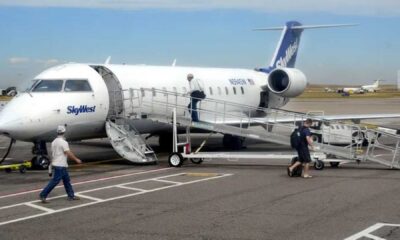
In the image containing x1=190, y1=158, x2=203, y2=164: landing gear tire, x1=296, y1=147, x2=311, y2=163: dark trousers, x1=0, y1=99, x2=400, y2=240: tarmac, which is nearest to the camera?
x1=0, y1=99, x2=400, y2=240: tarmac

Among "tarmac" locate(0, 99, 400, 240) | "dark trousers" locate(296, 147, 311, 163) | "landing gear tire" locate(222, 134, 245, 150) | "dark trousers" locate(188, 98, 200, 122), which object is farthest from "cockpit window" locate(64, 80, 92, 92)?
"landing gear tire" locate(222, 134, 245, 150)

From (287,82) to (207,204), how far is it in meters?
15.4

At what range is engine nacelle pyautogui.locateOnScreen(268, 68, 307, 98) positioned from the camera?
1032 inches

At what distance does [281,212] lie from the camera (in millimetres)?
10672

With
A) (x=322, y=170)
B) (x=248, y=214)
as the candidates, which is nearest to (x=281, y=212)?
(x=248, y=214)

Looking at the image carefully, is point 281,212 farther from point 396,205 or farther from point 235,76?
point 235,76

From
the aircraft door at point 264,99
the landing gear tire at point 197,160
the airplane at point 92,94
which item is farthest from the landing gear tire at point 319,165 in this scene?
the aircraft door at point 264,99

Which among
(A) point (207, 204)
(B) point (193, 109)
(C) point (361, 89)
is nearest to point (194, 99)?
(B) point (193, 109)

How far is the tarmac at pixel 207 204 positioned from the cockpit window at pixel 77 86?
8.37 ft

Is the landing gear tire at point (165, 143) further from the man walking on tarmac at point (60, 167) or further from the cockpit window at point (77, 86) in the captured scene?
the man walking on tarmac at point (60, 167)

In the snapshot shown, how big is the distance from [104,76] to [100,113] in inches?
76.3

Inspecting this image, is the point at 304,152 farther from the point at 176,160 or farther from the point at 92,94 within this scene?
the point at 92,94

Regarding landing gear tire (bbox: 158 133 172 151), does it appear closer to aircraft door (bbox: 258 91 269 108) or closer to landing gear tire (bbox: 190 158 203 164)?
landing gear tire (bbox: 190 158 203 164)

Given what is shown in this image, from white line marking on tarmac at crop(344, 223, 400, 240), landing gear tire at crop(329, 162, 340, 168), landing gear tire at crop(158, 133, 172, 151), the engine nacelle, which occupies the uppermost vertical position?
the engine nacelle
